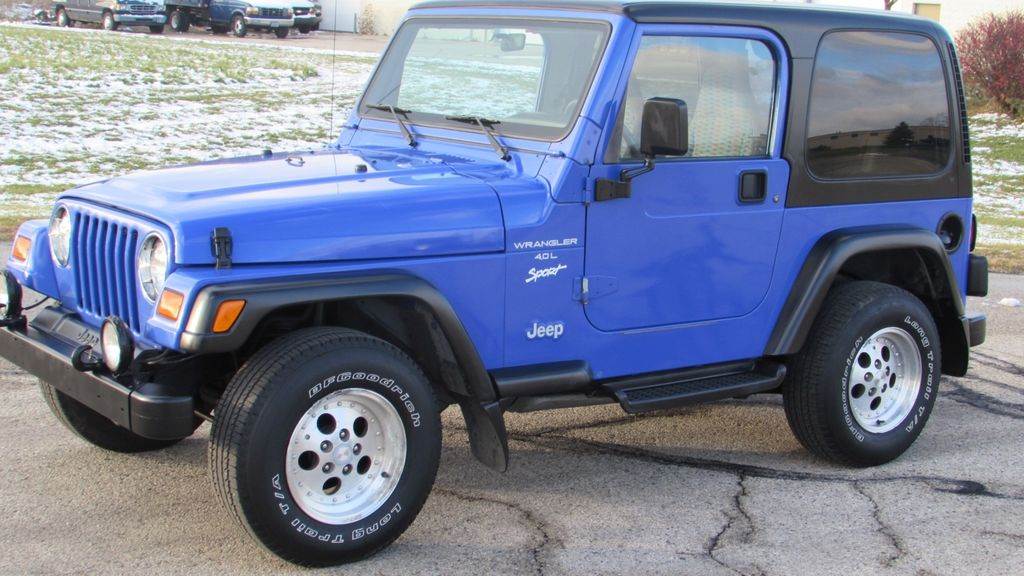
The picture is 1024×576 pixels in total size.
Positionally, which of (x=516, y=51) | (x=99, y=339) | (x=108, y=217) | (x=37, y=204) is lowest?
(x=37, y=204)

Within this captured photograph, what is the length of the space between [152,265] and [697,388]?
227cm

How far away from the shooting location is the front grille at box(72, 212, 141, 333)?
417cm

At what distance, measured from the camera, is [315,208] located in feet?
13.5

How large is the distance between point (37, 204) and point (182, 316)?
29.2 feet

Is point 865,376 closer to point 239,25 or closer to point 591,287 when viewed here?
point 591,287

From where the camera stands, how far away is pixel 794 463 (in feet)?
18.0

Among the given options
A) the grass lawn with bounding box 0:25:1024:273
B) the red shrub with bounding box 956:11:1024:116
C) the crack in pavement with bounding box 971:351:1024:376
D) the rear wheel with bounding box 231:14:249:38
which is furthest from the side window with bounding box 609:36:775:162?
the rear wheel with bounding box 231:14:249:38

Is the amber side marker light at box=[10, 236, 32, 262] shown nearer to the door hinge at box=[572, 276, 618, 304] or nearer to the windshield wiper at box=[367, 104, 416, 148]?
the windshield wiper at box=[367, 104, 416, 148]

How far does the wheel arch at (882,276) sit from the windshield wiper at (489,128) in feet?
4.67

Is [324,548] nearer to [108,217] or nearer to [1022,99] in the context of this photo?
[108,217]

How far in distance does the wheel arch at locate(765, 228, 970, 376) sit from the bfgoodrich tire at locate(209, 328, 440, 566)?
5.83 feet

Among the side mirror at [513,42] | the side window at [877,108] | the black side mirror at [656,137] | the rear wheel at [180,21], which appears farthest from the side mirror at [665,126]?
the rear wheel at [180,21]

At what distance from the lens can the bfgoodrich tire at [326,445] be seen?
153 inches

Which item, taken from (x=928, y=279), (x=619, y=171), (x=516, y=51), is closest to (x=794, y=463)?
(x=928, y=279)
